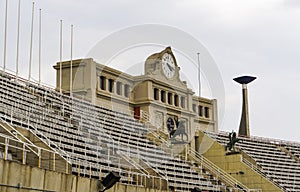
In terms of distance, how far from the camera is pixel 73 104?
31.8 meters

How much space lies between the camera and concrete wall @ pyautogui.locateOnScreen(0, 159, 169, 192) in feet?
39.4

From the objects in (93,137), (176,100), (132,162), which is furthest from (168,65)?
(132,162)

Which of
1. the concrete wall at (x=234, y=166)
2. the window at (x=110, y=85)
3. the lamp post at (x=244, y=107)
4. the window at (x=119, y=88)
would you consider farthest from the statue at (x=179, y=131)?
the lamp post at (x=244, y=107)

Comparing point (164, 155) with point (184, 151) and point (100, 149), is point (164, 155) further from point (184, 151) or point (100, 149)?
point (100, 149)

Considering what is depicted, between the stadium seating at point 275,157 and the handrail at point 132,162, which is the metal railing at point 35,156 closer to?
the handrail at point 132,162

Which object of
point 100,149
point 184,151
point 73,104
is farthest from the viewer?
point 184,151

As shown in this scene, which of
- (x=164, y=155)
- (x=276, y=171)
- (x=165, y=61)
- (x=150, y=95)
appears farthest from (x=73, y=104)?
(x=276, y=171)

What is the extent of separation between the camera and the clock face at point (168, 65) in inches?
1624

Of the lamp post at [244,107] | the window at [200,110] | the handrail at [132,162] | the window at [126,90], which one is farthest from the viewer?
the lamp post at [244,107]

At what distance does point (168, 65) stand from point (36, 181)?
29370 millimetres

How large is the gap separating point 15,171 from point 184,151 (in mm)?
22420

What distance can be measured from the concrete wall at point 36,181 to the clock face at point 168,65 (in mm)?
26335

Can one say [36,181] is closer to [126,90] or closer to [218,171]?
[218,171]

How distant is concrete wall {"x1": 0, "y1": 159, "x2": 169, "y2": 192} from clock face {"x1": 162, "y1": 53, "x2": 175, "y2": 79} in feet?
86.4
